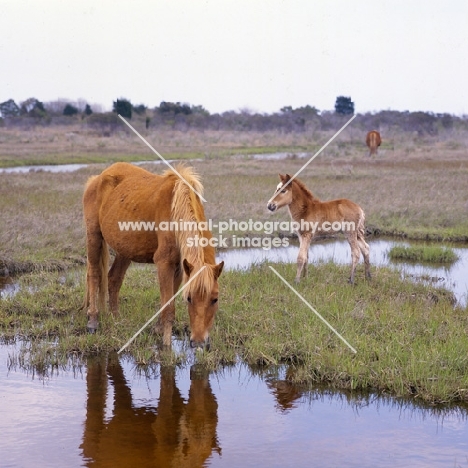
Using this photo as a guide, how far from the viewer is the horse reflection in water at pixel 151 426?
567 centimetres

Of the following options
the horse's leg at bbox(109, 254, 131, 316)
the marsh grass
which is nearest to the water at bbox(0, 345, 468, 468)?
the marsh grass

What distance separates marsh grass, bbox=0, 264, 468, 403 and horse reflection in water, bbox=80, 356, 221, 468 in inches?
22.5

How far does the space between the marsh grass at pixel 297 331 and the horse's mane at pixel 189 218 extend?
1.13 meters

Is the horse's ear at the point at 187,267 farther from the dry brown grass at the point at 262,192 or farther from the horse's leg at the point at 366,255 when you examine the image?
the dry brown grass at the point at 262,192

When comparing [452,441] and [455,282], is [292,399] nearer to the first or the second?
[452,441]

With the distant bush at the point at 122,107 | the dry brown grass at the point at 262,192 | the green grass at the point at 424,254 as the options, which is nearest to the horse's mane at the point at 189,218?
the dry brown grass at the point at 262,192

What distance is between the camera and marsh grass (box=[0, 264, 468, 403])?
7.21 metres

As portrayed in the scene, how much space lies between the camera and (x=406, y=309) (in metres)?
9.33

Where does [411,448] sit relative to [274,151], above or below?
below

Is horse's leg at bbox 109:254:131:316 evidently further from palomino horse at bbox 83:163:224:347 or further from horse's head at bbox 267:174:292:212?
horse's head at bbox 267:174:292:212

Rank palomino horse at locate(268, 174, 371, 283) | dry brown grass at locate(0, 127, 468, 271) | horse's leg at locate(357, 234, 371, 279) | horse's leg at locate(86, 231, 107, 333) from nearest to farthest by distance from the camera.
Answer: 1. horse's leg at locate(86, 231, 107, 333)
2. horse's leg at locate(357, 234, 371, 279)
3. palomino horse at locate(268, 174, 371, 283)
4. dry brown grass at locate(0, 127, 468, 271)

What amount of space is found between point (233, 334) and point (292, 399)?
1.64 m

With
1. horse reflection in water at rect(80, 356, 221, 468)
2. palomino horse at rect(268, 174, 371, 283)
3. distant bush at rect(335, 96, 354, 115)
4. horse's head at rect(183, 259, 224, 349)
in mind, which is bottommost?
horse reflection in water at rect(80, 356, 221, 468)

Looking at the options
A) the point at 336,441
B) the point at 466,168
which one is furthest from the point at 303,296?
the point at 466,168
